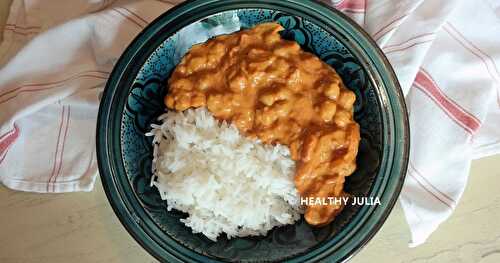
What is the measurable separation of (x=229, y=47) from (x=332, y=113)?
292 millimetres

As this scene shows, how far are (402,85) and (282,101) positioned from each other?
35 centimetres

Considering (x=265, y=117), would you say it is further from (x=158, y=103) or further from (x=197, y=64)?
(x=158, y=103)

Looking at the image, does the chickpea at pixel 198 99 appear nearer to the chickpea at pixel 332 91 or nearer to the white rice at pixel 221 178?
the white rice at pixel 221 178

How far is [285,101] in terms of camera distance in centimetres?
138

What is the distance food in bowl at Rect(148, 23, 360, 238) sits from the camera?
138 centimetres

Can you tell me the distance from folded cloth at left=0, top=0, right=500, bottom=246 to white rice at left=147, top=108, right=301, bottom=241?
25 cm

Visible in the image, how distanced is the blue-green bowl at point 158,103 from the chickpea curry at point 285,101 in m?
0.06

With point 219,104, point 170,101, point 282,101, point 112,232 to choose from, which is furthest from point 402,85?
point 112,232

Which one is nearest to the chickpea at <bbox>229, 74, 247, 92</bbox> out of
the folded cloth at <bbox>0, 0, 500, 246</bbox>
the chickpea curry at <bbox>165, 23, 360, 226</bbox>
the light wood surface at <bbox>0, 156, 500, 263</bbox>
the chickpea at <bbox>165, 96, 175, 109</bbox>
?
the chickpea curry at <bbox>165, 23, 360, 226</bbox>

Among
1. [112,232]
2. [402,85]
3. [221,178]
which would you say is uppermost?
[402,85]

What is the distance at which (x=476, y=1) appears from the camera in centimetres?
159

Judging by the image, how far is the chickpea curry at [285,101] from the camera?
138 centimetres

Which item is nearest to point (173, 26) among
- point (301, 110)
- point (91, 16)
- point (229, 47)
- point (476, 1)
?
point (229, 47)

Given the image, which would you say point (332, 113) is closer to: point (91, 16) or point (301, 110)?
point (301, 110)
